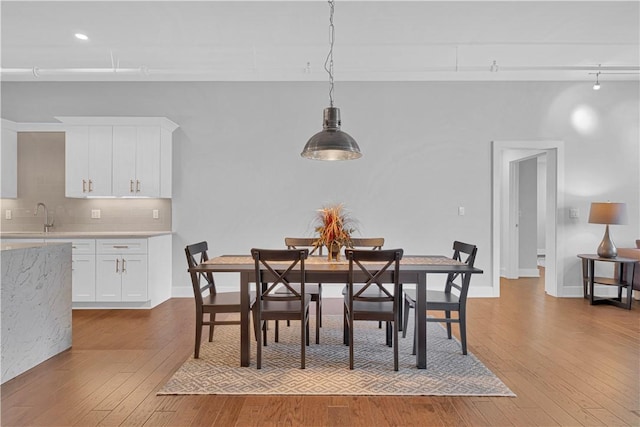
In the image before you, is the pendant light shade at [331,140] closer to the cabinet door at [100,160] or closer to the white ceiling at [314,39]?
the white ceiling at [314,39]

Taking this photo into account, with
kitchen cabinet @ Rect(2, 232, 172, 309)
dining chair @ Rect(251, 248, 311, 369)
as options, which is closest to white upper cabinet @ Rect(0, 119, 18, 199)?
kitchen cabinet @ Rect(2, 232, 172, 309)

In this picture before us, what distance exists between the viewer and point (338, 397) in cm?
237

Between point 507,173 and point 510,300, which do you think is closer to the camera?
point 510,300

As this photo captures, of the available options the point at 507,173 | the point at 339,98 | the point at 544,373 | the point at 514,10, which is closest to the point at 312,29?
the point at 339,98

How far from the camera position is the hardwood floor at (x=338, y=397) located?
6.98 ft

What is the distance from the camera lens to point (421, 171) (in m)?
5.24

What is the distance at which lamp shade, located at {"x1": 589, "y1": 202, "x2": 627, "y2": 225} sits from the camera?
4691 millimetres

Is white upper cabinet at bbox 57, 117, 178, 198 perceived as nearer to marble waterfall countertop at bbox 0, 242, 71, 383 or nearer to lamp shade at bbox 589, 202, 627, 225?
marble waterfall countertop at bbox 0, 242, 71, 383

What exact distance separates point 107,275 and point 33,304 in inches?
63.6

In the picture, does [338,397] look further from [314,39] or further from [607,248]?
[607,248]

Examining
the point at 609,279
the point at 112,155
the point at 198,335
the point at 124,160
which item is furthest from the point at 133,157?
the point at 609,279

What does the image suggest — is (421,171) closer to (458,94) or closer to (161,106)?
(458,94)

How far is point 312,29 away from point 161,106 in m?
2.58

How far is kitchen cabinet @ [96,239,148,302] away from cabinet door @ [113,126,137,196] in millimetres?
759
